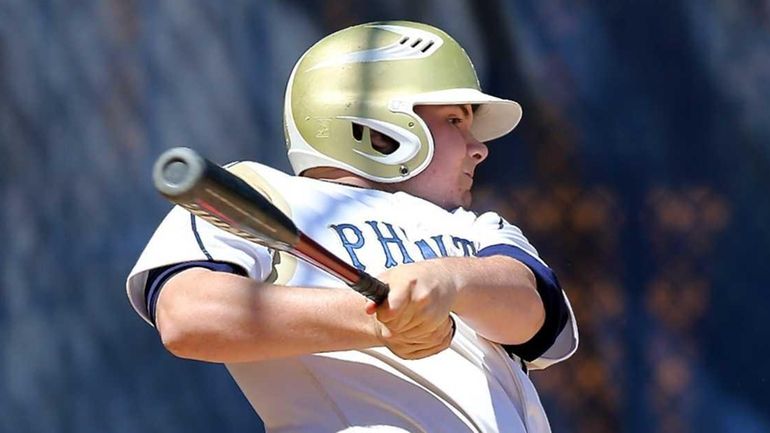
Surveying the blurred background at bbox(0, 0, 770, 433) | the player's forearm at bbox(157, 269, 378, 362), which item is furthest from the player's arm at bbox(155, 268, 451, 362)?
the blurred background at bbox(0, 0, 770, 433)

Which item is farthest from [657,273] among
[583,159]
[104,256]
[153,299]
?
[153,299]

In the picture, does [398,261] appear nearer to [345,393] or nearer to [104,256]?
[345,393]

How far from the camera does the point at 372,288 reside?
64.7 inches

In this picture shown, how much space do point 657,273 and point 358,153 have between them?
2.98 ft

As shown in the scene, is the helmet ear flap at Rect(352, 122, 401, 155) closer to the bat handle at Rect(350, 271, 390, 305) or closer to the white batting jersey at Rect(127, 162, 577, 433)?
the white batting jersey at Rect(127, 162, 577, 433)

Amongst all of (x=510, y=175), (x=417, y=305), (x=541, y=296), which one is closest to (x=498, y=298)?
(x=541, y=296)

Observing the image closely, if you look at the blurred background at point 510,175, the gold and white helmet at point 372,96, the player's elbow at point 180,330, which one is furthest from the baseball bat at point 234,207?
the blurred background at point 510,175

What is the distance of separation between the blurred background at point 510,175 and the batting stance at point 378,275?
0.51 m

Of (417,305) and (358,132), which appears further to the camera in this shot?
(358,132)

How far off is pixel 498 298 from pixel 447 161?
390 mm

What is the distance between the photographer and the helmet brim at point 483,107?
2303 millimetres

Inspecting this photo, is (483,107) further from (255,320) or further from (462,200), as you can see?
(255,320)

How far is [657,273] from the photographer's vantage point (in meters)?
2.98

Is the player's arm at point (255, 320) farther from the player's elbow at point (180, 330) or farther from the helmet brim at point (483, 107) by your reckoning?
the helmet brim at point (483, 107)
